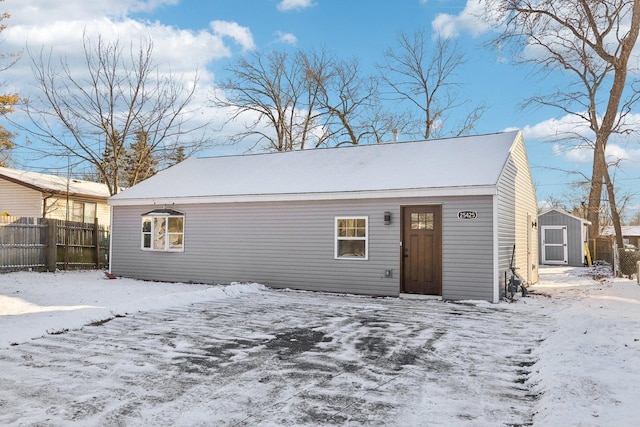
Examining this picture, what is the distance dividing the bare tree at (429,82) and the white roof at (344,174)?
12350 millimetres

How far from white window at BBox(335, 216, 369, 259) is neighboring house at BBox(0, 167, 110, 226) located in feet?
42.0

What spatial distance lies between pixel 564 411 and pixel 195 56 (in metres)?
19.3

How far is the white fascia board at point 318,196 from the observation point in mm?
9758

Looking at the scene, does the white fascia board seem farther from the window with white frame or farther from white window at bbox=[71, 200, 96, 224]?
white window at bbox=[71, 200, 96, 224]

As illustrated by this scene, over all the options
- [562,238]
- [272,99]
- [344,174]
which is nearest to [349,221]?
[344,174]

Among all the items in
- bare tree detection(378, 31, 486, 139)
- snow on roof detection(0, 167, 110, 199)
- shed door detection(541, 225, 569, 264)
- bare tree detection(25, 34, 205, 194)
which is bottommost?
shed door detection(541, 225, 569, 264)

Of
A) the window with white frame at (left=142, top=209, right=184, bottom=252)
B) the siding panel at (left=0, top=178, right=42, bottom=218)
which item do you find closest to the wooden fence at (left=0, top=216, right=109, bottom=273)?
the siding panel at (left=0, top=178, right=42, bottom=218)

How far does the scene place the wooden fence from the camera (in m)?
14.0

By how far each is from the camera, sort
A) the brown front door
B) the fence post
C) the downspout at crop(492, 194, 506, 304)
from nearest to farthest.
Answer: the downspout at crop(492, 194, 506, 304) → the brown front door → the fence post

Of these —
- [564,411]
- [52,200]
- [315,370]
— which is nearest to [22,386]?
[315,370]

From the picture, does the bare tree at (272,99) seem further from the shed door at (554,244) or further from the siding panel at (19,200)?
the shed door at (554,244)

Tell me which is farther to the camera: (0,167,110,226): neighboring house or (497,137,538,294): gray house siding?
(0,167,110,226): neighboring house

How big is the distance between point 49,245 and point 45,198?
4.49 m

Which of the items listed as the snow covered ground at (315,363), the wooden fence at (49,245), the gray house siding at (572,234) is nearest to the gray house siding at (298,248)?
the snow covered ground at (315,363)
